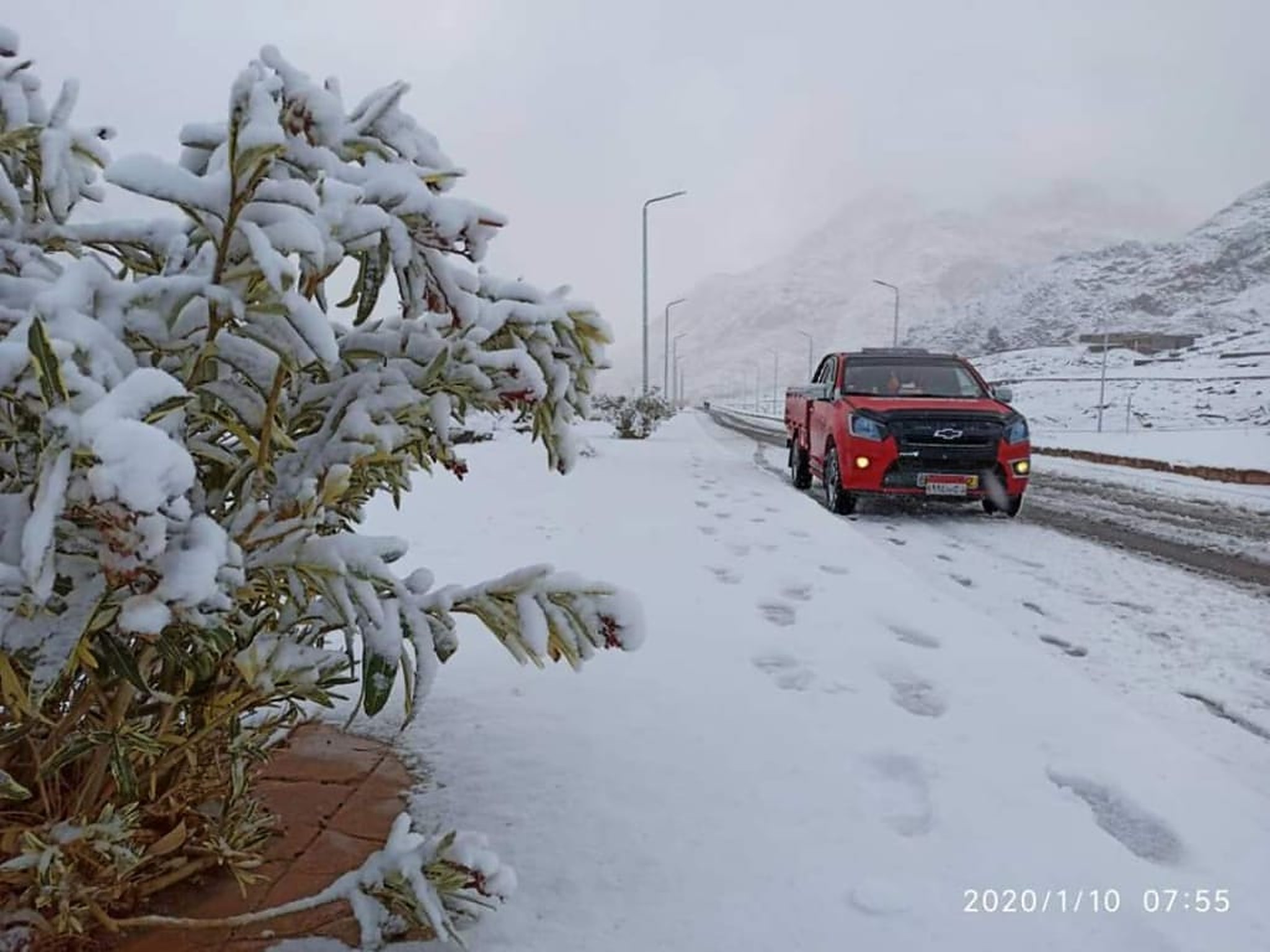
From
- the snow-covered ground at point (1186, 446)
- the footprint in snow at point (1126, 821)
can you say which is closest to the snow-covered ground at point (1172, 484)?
the snow-covered ground at point (1186, 446)

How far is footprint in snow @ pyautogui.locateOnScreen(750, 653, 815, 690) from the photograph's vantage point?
2.58 metres

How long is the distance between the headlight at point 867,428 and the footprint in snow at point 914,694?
467 centimetres

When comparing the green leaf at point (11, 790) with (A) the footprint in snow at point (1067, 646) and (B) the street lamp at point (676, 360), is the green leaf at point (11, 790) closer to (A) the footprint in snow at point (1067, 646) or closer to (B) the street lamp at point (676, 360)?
(A) the footprint in snow at point (1067, 646)

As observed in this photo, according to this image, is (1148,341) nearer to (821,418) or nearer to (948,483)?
(821,418)

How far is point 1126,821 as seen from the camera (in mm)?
1848

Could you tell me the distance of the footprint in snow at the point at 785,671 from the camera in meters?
2.58

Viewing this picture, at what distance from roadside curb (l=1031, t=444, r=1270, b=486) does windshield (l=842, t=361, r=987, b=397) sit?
16.0ft

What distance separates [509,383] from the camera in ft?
4.11

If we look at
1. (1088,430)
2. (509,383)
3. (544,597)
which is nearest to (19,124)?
(509,383)

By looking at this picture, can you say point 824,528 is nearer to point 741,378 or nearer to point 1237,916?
point 1237,916

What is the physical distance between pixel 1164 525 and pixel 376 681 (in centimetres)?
756

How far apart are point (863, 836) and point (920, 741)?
0.58 m

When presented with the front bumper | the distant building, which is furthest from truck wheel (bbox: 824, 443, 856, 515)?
the distant building

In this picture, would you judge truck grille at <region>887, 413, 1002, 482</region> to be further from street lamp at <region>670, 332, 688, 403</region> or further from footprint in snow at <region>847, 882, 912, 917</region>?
street lamp at <region>670, 332, 688, 403</region>
